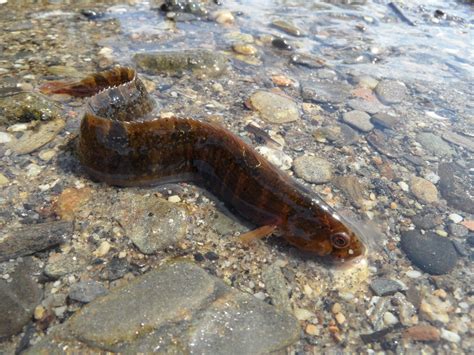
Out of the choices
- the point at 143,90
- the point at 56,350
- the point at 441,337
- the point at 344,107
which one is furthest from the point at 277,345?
the point at 344,107

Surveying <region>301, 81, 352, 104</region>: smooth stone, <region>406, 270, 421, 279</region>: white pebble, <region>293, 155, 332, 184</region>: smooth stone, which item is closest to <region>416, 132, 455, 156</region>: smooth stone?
<region>301, 81, 352, 104</region>: smooth stone

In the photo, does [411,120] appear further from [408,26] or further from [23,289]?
[23,289]

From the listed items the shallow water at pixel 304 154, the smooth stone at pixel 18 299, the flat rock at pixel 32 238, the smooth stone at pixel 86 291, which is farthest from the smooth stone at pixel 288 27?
the smooth stone at pixel 18 299

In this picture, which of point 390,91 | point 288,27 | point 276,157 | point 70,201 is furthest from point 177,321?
point 288,27

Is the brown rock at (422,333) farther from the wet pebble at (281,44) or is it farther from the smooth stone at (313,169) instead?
the wet pebble at (281,44)

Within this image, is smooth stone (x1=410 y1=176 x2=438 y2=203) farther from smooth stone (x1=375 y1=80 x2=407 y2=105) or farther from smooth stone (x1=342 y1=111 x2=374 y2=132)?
smooth stone (x1=375 y1=80 x2=407 y2=105)
